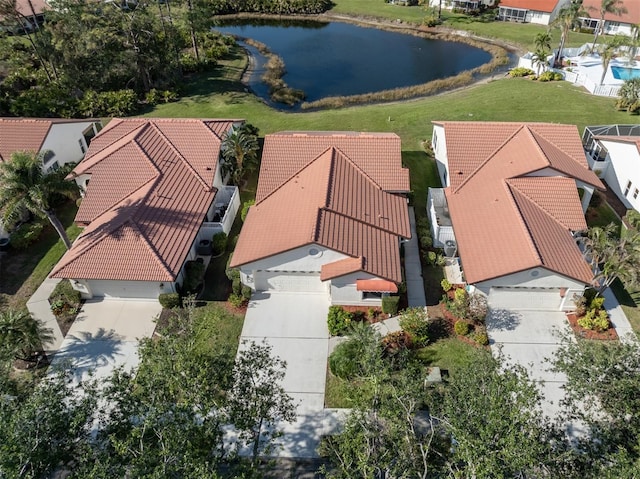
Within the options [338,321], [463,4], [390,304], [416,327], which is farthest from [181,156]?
[463,4]

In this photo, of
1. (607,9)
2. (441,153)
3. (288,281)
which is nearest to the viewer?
(288,281)

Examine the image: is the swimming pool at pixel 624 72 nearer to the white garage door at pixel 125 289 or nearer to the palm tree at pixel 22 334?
the white garage door at pixel 125 289

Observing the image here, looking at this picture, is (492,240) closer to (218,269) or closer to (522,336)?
(522,336)

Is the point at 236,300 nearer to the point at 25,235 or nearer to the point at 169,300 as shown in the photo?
the point at 169,300

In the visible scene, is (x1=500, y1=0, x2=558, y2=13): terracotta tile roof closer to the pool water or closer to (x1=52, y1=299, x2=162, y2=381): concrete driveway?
the pool water

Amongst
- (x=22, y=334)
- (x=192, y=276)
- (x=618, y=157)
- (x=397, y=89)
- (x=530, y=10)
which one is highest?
(x=530, y=10)

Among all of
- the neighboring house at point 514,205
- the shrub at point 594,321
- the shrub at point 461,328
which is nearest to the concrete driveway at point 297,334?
the shrub at point 461,328

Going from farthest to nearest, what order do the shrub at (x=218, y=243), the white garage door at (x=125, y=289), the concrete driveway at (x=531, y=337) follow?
the shrub at (x=218, y=243)
the white garage door at (x=125, y=289)
the concrete driveway at (x=531, y=337)
